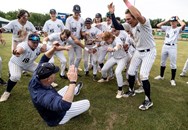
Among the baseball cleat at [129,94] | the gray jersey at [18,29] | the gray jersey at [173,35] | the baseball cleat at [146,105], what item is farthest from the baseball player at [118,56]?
the gray jersey at [18,29]

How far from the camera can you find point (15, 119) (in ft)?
13.5

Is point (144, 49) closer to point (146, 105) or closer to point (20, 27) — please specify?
point (146, 105)

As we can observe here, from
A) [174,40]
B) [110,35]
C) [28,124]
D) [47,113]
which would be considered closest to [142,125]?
[47,113]

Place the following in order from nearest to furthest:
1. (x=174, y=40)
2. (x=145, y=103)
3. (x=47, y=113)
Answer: (x=47, y=113), (x=145, y=103), (x=174, y=40)

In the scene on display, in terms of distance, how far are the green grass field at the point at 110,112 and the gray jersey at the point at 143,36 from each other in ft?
5.37

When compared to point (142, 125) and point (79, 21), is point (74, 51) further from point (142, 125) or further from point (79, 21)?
point (142, 125)

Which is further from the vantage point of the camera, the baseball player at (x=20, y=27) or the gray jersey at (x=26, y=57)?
the baseball player at (x=20, y=27)

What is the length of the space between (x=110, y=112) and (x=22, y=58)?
287 cm

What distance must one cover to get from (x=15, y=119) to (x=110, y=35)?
354cm

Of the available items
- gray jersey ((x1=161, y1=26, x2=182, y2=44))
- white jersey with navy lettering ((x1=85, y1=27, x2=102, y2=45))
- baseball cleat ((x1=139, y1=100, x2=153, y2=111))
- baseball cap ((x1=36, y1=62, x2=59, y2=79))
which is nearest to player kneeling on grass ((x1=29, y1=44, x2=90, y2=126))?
baseball cap ((x1=36, y1=62, x2=59, y2=79))

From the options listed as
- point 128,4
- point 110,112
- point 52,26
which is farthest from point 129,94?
point 52,26

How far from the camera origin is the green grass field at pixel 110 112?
13.1 feet

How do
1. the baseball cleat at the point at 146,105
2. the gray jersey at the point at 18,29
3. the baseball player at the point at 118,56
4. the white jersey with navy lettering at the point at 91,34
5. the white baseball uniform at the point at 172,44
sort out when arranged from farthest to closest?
1. the white jersey with navy lettering at the point at 91,34
2. the white baseball uniform at the point at 172,44
3. the gray jersey at the point at 18,29
4. the baseball player at the point at 118,56
5. the baseball cleat at the point at 146,105

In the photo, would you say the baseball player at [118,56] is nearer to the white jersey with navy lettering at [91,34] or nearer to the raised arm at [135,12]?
the raised arm at [135,12]
